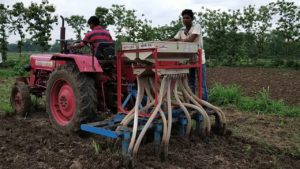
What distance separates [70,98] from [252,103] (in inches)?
164

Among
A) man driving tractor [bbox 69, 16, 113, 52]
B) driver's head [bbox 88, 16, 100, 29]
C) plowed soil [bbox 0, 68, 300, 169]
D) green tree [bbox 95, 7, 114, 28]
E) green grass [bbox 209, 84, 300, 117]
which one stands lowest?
plowed soil [bbox 0, 68, 300, 169]

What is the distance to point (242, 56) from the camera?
965 inches

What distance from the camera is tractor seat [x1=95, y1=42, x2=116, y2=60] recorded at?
17.5ft

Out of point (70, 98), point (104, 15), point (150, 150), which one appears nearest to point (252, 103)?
point (150, 150)

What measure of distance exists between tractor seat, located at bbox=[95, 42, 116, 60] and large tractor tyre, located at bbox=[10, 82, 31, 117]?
192 centimetres

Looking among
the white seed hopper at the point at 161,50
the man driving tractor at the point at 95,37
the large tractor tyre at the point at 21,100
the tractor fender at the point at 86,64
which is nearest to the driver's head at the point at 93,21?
the man driving tractor at the point at 95,37

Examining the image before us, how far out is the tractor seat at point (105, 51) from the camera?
5348mm

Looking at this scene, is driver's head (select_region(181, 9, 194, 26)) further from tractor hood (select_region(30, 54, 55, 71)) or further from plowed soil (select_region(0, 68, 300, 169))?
tractor hood (select_region(30, 54, 55, 71))

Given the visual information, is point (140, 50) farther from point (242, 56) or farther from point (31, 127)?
point (242, 56)

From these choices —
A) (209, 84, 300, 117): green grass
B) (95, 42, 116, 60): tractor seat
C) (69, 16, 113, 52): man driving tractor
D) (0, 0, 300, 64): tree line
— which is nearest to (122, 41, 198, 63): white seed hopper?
(95, 42, 116, 60): tractor seat

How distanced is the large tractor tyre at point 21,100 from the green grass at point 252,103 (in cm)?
414

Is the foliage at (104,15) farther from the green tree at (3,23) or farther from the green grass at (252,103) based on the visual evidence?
the green grass at (252,103)

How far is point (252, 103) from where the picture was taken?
7766mm

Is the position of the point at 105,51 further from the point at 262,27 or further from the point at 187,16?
the point at 262,27
